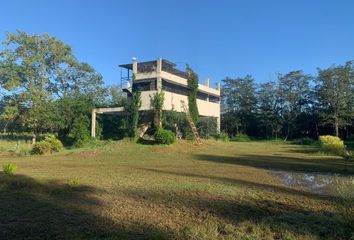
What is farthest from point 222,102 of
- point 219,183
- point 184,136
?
point 219,183

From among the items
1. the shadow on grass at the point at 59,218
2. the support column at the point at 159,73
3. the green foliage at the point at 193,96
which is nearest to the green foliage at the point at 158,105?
the support column at the point at 159,73

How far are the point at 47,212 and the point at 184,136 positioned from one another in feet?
81.3

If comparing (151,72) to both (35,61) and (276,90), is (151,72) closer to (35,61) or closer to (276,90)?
(35,61)

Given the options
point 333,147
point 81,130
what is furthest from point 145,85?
point 333,147

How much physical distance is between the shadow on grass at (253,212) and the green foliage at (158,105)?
19.7 metres

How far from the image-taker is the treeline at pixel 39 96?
3122 centimetres

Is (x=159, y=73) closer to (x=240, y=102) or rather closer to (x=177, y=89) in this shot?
(x=177, y=89)

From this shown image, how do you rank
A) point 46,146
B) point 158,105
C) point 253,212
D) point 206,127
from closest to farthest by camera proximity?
1. point 253,212
2. point 46,146
3. point 158,105
4. point 206,127

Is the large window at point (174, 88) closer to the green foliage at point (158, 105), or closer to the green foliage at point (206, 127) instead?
the green foliage at point (158, 105)

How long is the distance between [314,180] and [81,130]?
71.4 feet

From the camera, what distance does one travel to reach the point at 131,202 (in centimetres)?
667

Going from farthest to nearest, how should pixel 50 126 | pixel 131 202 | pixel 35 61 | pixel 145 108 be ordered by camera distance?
pixel 35 61
pixel 50 126
pixel 145 108
pixel 131 202

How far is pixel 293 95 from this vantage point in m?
48.8

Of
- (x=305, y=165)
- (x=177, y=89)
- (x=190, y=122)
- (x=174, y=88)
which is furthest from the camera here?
(x=177, y=89)
